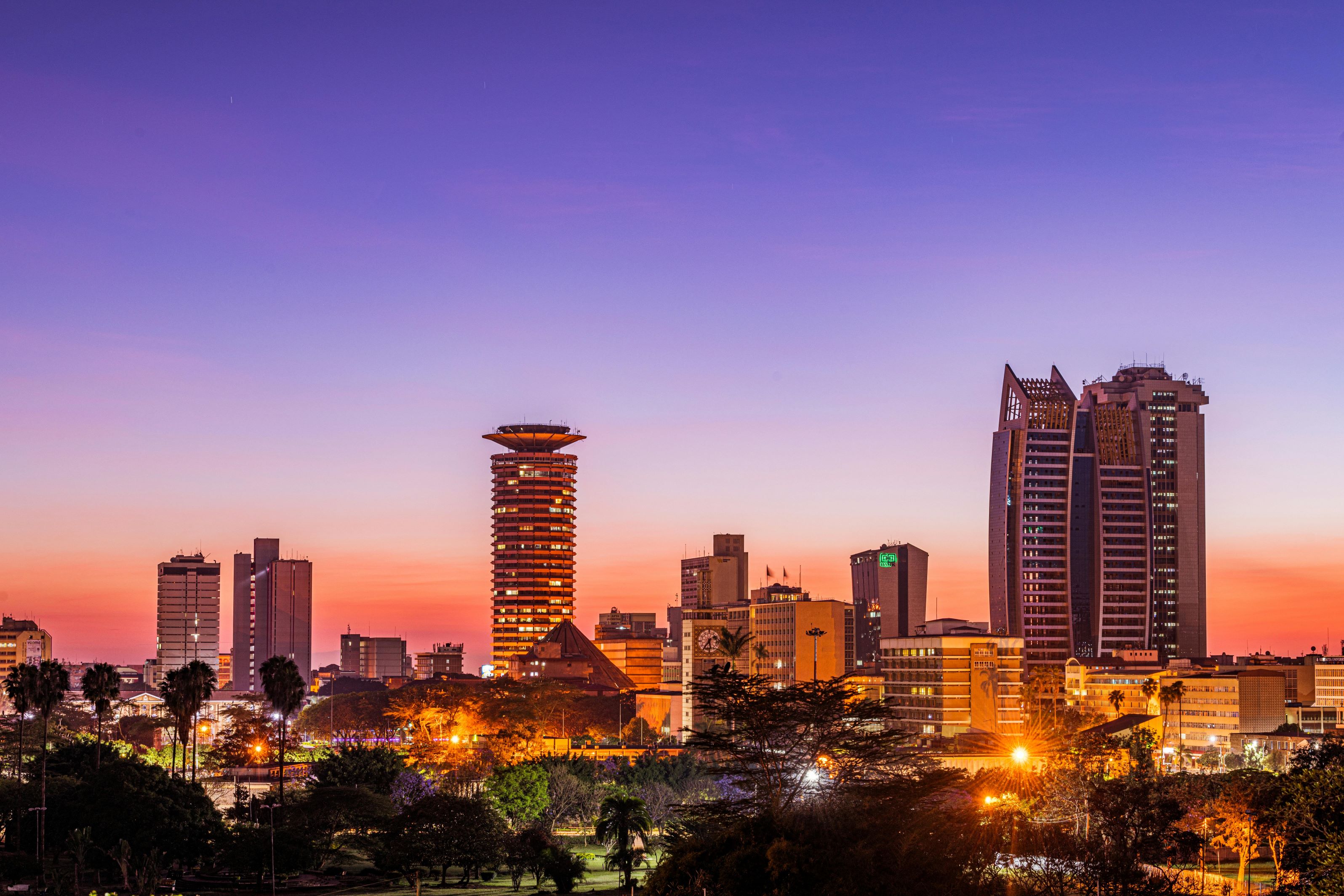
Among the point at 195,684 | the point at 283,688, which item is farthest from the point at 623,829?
the point at 195,684

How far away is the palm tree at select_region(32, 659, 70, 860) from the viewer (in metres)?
88.0

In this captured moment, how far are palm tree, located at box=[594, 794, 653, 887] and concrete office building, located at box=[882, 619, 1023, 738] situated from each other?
93.5 m

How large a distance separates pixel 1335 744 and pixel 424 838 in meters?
57.6

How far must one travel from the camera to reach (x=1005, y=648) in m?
196

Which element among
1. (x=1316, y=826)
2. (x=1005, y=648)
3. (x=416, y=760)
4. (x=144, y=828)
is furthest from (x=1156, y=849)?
(x=1005, y=648)

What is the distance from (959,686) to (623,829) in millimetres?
105527

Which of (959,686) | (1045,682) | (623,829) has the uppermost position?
(1045,682)

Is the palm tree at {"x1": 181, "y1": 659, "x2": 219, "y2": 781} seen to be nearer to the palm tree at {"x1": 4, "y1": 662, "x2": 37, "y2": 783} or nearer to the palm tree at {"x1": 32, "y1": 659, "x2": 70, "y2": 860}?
the palm tree at {"x1": 32, "y1": 659, "x2": 70, "y2": 860}

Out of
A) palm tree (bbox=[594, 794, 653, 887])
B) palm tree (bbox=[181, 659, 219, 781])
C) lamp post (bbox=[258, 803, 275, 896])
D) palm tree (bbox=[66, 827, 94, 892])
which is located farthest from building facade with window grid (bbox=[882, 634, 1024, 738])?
palm tree (bbox=[66, 827, 94, 892])

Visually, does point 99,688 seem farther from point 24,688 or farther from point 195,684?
point 24,688

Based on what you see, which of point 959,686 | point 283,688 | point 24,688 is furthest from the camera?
point 959,686

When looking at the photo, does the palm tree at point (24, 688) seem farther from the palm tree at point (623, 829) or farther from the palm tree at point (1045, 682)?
the palm tree at point (1045, 682)

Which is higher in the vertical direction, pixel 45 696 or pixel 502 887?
pixel 45 696

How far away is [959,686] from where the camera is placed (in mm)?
188375
